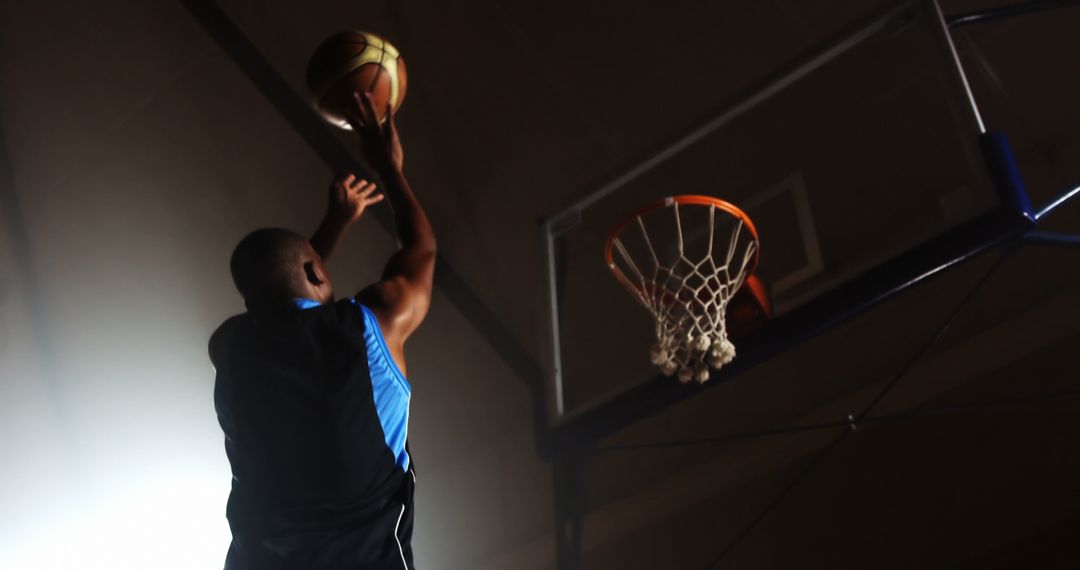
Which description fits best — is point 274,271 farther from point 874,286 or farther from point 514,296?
point 514,296

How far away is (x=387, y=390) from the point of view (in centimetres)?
238

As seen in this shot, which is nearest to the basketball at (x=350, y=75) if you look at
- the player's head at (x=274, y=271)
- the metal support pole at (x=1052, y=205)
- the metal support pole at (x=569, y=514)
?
the player's head at (x=274, y=271)

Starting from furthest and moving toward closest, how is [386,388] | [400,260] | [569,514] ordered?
[569,514] < [400,260] < [386,388]

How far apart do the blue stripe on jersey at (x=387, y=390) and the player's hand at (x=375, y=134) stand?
586 mm

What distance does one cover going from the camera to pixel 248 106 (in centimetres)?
475

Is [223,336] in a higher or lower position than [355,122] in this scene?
lower

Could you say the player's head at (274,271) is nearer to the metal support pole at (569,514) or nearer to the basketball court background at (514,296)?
the basketball court background at (514,296)

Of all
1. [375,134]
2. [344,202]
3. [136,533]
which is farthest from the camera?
[136,533]

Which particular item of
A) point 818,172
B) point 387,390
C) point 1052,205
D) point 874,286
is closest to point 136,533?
point 387,390

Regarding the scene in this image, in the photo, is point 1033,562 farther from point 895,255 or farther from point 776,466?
point 895,255

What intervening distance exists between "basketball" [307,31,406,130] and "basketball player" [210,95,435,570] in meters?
0.86

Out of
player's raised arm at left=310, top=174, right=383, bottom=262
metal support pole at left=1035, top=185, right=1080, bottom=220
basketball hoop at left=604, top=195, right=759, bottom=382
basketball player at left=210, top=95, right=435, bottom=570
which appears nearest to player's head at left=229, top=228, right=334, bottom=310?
basketball player at left=210, top=95, right=435, bottom=570

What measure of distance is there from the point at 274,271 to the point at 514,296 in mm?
2582

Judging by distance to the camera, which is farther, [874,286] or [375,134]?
[874,286]
